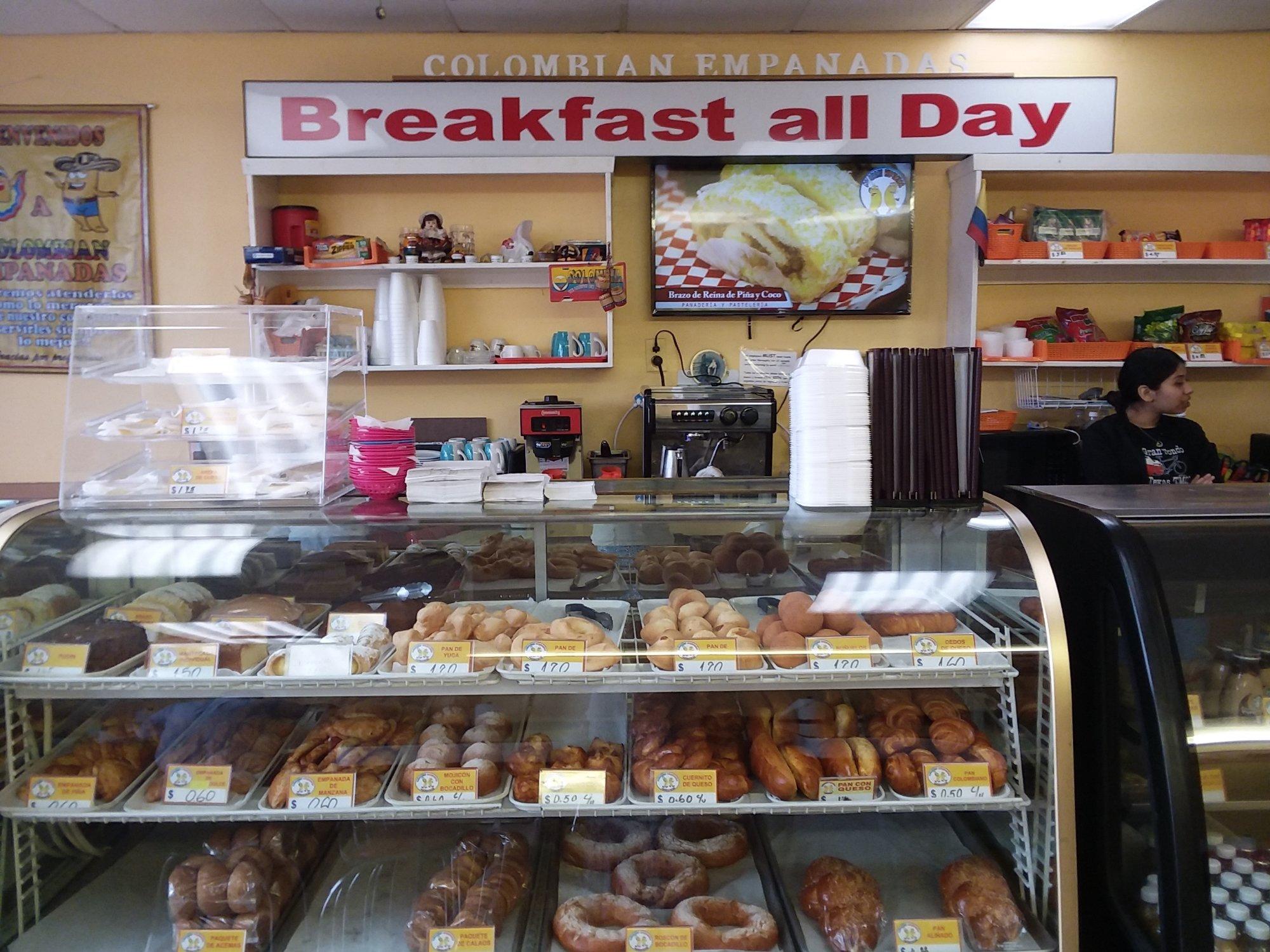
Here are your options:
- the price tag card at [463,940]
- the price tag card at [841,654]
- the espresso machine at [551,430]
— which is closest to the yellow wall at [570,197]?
the espresso machine at [551,430]

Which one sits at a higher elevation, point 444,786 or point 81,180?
point 81,180

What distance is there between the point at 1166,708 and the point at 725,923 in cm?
85

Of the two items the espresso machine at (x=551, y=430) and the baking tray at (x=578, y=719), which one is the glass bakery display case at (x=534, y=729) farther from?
the espresso machine at (x=551, y=430)

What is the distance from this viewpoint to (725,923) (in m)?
1.54

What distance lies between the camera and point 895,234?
13.8ft

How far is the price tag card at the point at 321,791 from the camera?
5.01 feet

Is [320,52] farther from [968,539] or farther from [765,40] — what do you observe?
[968,539]

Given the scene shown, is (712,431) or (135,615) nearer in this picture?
(135,615)

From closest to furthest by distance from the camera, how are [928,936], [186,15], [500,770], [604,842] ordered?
[928,936]
[500,770]
[604,842]
[186,15]

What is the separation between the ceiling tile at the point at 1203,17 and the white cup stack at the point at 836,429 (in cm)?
357

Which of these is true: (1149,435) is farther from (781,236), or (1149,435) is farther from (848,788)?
(848,788)

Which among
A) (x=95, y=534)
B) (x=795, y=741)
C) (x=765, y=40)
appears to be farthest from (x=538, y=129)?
(x=795, y=741)

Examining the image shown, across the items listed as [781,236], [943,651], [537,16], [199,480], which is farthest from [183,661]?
[537,16]

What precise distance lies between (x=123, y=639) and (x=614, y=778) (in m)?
0.97
